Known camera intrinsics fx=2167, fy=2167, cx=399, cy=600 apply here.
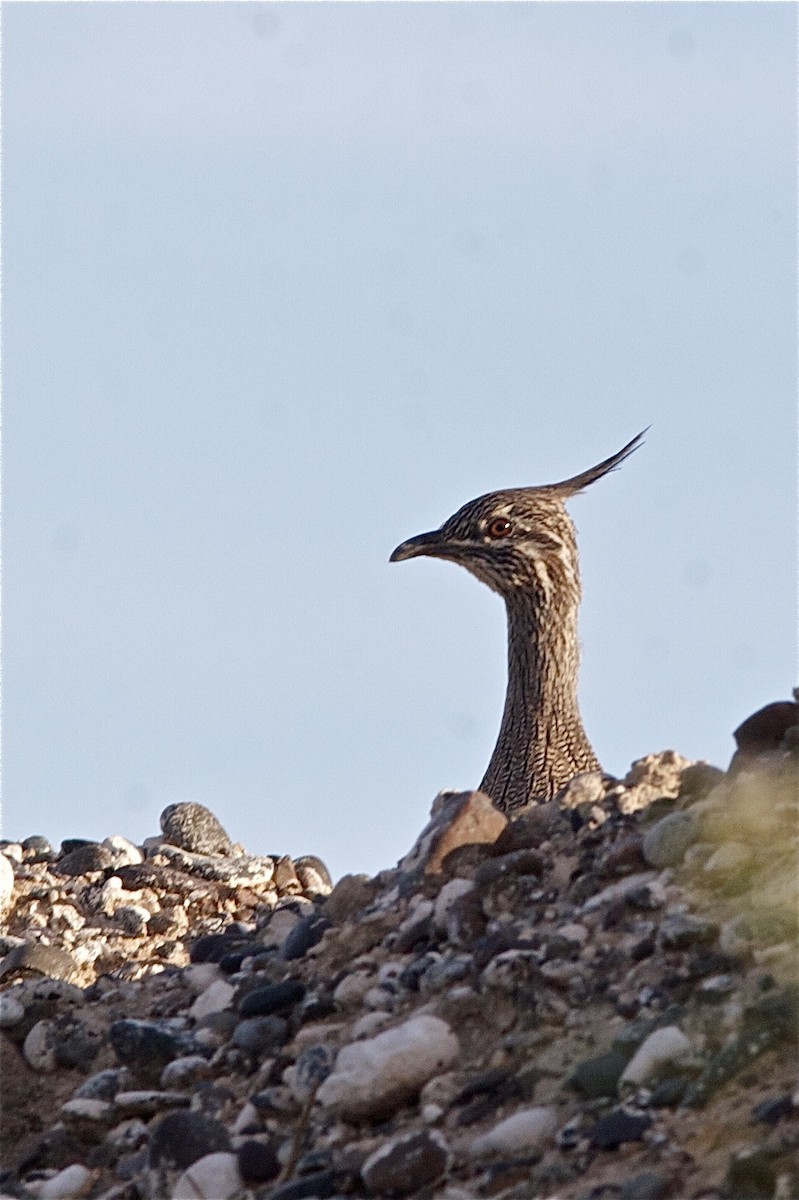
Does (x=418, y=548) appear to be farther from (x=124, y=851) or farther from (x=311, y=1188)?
(x=311, y=1188)

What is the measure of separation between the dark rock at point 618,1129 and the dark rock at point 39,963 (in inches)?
160

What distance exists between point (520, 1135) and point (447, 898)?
4.49 ft

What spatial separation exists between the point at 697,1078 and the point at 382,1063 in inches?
35.2

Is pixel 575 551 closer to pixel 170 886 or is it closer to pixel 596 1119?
pixel 170 886

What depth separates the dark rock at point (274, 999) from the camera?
21.3ft

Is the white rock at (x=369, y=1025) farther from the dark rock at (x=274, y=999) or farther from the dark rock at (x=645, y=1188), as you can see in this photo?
the dark rock at (x=645, y=1188)

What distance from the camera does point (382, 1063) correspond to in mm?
5551

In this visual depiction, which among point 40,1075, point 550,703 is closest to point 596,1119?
point 40,1075

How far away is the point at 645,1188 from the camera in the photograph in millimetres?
4602

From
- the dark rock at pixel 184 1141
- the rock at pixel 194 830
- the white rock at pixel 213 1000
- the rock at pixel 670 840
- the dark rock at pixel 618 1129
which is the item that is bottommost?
the dark rock at pixel 618 1129

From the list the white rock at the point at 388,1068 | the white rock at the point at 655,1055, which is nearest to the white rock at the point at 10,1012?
the white rock at the point at 388,1068

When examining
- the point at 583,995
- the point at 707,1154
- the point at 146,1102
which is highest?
the point at 146,1102

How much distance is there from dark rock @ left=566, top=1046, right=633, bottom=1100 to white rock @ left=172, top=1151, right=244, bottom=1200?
93 centimetres

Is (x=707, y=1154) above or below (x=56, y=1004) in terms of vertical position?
below
